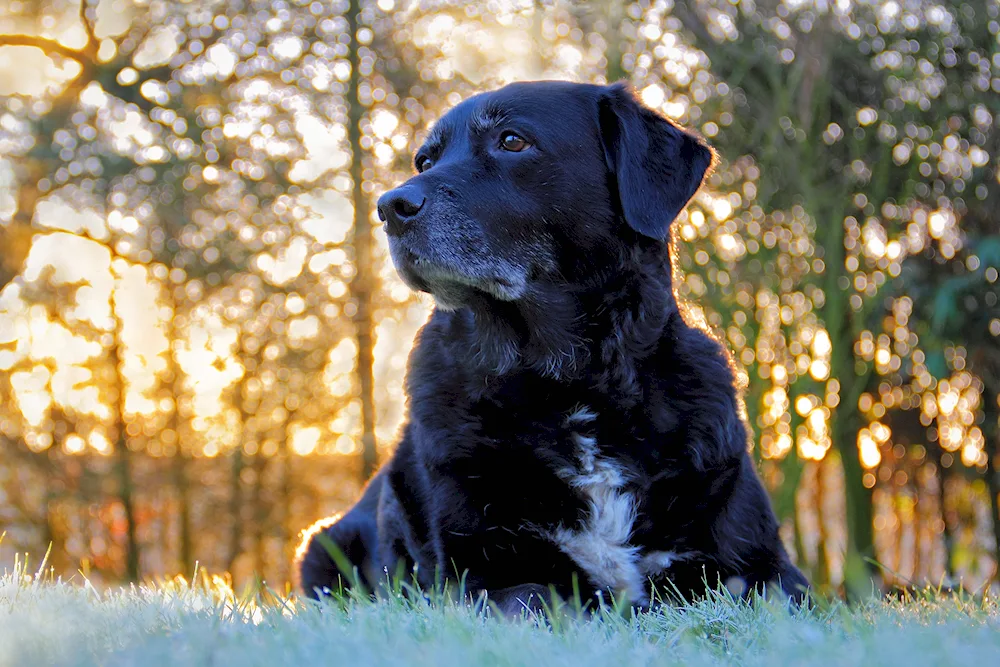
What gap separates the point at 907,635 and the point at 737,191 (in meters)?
4.87

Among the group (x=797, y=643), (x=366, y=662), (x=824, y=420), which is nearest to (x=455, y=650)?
(x=366, y=662)

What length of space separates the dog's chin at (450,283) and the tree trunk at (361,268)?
5.98 meters

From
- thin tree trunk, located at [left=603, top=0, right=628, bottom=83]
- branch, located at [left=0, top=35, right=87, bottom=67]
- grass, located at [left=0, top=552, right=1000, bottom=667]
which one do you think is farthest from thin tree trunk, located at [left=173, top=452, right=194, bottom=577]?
grass, located at [left=0, top=552, right=1000, bottom=667]

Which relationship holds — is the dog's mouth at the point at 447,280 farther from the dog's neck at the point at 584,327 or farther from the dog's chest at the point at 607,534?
the dog's chest at the point at 607,534

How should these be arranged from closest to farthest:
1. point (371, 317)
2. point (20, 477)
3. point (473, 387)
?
point (473, 387) < point (371, 317) < point (20, 477)

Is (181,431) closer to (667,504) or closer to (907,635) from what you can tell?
(667,504)

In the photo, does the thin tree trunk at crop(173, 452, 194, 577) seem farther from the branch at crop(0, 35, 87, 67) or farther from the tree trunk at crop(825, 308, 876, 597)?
the tree trunk at crop(825, 308, 876, 597)

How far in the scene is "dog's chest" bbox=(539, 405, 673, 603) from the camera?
2.65 meters

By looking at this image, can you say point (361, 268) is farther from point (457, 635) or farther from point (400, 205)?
point (457, 635)

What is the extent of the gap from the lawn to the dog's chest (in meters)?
0.36

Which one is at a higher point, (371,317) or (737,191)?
(737,191)

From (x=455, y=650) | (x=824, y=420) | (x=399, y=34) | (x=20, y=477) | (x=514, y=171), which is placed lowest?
(x=20, y=477)

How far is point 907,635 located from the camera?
1752 millimetres

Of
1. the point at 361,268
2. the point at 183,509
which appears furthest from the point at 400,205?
the point at 183,509
